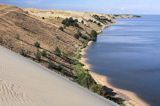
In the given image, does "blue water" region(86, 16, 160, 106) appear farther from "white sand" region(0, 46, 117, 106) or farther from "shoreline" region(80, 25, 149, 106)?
"white sand" region(0, 46, 117, 106)

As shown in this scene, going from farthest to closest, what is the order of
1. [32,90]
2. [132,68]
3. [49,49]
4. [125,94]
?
[49,49], [132,68], [125,94], [32,90]

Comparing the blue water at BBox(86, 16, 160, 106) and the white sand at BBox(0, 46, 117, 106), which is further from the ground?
the white sand at BBox(0, 46, 117, 106)

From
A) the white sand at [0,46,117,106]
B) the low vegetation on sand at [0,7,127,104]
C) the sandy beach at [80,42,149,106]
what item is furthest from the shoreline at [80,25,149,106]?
the white sand at [0,46,117,106]

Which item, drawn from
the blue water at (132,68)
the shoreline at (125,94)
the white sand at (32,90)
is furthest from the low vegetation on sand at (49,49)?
the white sand at (32,90)

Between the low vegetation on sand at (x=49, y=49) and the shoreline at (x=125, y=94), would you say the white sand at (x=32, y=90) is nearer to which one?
the low vegetation on sand at (x=49, y=49)

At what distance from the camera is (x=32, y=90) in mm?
Result: 11773

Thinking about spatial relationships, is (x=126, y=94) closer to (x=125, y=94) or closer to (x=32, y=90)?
(x=125, y=94)

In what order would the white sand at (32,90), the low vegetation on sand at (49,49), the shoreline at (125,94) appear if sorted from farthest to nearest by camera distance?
the low vegetation on sand at (49,49)
the shoreline at (125,94)
the white sand at (32,90)

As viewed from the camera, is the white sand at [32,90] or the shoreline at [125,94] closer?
the white sand at [32,90]

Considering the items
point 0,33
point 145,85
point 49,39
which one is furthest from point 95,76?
point 49,39

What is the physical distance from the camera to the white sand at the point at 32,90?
10.2 metres

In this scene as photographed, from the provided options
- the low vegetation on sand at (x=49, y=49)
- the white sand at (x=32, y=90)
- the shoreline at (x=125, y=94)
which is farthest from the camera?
the low vegetation on sand at (x=49, y=49)

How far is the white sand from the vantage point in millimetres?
10180

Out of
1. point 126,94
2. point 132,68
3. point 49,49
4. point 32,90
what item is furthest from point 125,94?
point 49,49
